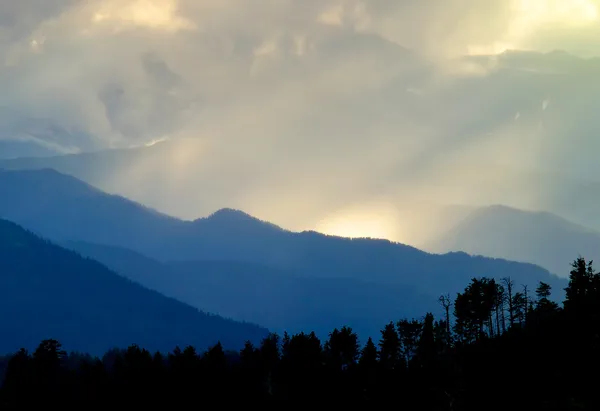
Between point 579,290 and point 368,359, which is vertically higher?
point 579,290

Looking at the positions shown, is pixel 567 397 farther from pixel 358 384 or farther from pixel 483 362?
pixel 358 384

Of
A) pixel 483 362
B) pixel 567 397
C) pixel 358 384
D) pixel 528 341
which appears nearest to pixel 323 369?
pixel 358 384

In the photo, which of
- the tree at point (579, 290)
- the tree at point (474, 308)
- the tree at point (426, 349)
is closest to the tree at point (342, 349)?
the tree at point (426, 349)

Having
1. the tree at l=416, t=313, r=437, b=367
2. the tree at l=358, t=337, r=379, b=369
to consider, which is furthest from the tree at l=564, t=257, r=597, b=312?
the tree at l=358, t=337, r=379, b=369

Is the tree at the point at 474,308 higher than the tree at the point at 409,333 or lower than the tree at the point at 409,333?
higher

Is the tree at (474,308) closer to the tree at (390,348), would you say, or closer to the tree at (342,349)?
the tree at (390,348)

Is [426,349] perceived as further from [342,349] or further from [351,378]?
[351,378]

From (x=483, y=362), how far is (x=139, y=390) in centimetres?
5141

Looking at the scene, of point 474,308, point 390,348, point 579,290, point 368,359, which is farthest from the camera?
point 474,308

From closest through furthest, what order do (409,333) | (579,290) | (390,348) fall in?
(579,290) → (390,348) → (409,333)

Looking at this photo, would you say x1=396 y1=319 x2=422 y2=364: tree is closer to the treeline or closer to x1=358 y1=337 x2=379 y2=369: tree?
the treeline

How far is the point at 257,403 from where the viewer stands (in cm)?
9906

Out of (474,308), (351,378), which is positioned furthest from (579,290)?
(351,378)

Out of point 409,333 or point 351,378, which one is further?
point 409,333
